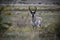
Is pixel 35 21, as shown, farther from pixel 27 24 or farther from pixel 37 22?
pixel 27 24

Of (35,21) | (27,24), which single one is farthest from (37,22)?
(27,24)

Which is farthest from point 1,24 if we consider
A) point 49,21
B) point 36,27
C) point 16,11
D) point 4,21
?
point 49,21

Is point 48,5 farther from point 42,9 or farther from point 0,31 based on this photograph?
point 0,31

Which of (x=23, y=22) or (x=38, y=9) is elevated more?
(x=38, y=9)

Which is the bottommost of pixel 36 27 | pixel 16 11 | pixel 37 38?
pixel 37 38

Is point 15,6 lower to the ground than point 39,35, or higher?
higher

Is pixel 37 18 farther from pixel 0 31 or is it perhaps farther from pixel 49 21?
pixel 0 31

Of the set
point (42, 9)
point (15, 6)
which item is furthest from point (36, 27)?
point (15, 6)
